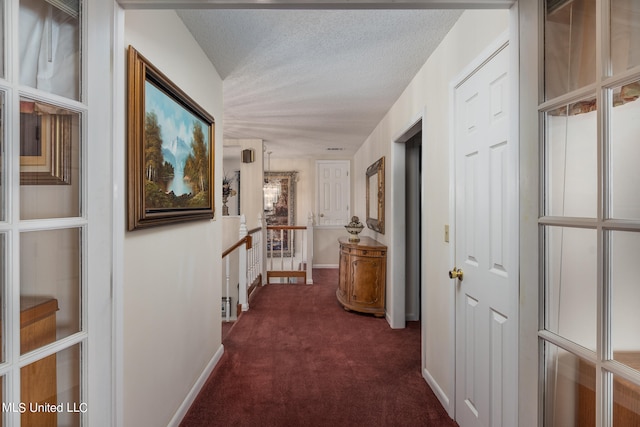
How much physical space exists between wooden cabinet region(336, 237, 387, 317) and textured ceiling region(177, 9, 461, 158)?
1617 mm

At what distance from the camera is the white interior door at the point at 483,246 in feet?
4.63

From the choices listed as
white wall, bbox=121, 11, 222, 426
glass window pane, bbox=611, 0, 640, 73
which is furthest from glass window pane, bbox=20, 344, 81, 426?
glass window pane, bbox=611, 0, 640, 73

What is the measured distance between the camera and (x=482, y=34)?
157 centimetres

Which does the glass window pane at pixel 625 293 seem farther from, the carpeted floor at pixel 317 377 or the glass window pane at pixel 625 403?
the carpeted floor at pixel 317 377

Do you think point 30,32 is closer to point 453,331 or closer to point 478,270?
point 478,270

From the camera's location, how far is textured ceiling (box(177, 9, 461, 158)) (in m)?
1.82

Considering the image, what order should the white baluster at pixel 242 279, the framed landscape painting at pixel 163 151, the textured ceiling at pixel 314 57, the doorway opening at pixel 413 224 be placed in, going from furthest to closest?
the white baluster at pixel 242 279, the doorway opening at pixel 413 224, the textured ceiling at pixel 314 57, the framed landscape painting at pixel 163 151

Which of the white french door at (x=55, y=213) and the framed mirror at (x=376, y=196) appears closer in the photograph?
the white french door at (x=55, y=213)

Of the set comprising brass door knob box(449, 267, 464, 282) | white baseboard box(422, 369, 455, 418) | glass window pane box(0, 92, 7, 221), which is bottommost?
white baseboard box(422, 369, 455, 418)

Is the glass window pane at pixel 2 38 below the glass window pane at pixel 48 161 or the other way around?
the other way around

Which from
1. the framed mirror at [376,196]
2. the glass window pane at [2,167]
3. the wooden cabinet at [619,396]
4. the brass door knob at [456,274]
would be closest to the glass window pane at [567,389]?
the wooden cabinet at [619,396]

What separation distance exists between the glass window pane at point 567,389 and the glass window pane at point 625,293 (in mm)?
109

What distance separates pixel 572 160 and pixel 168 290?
1.82 metres

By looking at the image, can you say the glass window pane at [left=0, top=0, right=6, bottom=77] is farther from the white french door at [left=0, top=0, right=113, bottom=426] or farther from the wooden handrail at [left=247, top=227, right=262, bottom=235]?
the wooden handrail at [left=247, top=227, right=262, bottom=235]
